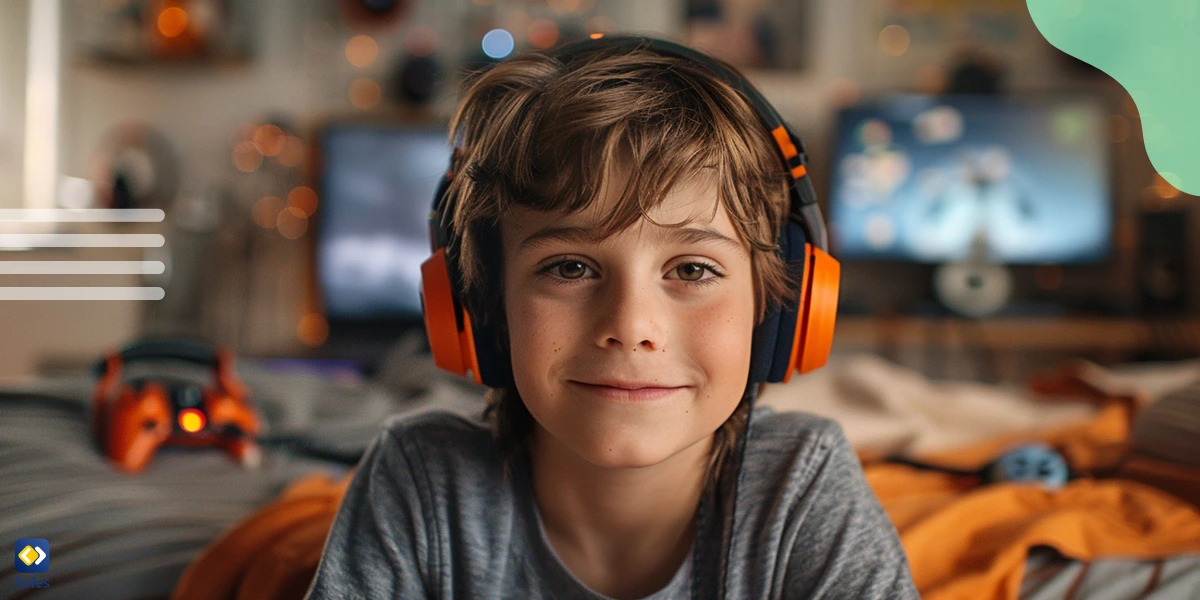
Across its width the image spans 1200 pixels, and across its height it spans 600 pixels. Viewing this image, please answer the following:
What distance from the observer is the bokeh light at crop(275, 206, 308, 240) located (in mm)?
3102

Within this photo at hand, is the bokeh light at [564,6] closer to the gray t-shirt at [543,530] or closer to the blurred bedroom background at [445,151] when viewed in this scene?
the blurred bedroom background at [445,151]

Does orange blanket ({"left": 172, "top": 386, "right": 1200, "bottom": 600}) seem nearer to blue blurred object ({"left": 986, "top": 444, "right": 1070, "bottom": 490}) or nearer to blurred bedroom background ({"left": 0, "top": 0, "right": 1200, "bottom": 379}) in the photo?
blue blurred object ({"left": 986, "top": 444, "right": 1070, "bottom": 490})

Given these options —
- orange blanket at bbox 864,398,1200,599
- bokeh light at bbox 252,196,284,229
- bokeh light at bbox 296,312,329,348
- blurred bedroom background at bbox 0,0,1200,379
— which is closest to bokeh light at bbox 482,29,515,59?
blurred bedroom background at bbox 0,0,1200,379

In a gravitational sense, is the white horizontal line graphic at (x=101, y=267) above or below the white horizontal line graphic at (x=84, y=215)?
below

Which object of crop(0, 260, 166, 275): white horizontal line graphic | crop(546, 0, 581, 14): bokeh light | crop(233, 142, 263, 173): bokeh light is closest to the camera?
crop(0, 260, 166, 275): white horizontal line graphic

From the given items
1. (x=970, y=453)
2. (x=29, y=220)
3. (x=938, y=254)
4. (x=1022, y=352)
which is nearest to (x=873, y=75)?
(x=938, y=254)

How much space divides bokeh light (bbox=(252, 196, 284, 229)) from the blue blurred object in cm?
269

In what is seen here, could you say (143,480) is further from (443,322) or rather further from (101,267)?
(101,267)

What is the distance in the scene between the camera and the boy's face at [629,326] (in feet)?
1.92

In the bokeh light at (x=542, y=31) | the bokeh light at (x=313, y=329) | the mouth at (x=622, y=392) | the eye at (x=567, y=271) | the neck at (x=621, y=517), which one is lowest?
the bokeh light at (x=313, y=329)

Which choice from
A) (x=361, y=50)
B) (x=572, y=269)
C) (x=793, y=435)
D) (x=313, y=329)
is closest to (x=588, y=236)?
(x=572, y=269)

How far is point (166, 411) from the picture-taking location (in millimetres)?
1090

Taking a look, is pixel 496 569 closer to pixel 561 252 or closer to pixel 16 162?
pixel 561 252

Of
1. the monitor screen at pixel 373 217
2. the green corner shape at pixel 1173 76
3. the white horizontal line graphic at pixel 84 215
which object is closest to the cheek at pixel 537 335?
the green corner shape at pixel 1173 76
